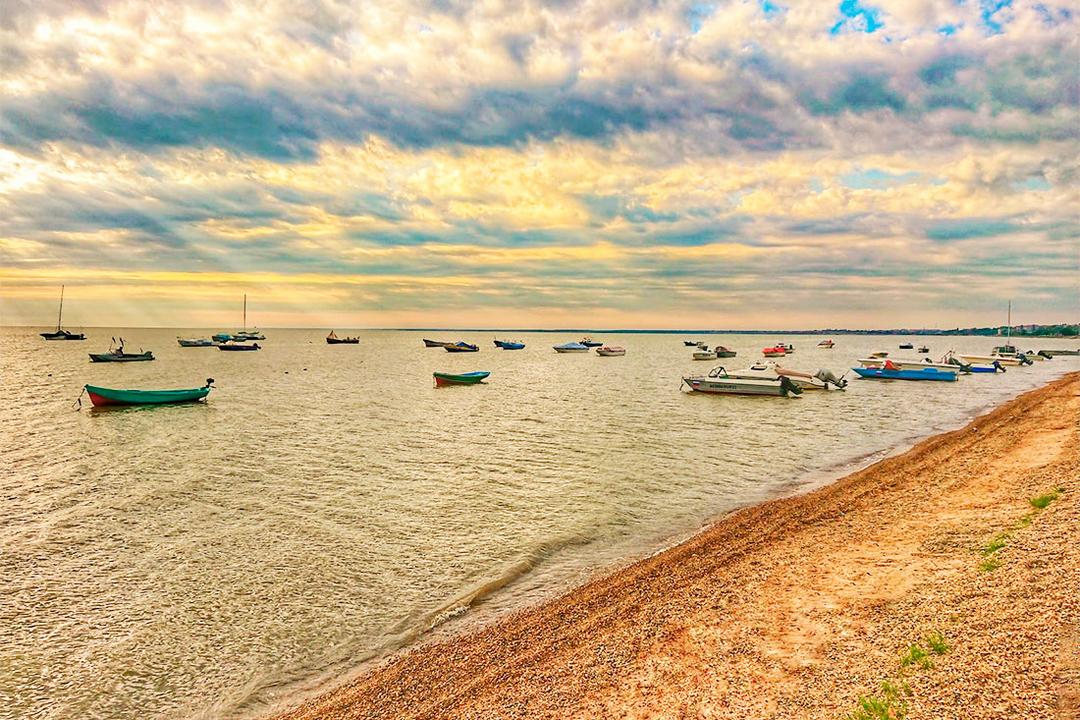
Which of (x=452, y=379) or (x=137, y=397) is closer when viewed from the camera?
(x=137, y=397)

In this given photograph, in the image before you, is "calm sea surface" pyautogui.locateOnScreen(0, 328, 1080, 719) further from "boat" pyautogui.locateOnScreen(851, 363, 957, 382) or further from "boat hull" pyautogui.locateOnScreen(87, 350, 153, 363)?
"boat hull" pyautogui.locateOnScreen(87, 350, 153, 363)

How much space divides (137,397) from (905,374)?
79001mm

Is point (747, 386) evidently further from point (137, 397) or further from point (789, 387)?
point (137, 397)

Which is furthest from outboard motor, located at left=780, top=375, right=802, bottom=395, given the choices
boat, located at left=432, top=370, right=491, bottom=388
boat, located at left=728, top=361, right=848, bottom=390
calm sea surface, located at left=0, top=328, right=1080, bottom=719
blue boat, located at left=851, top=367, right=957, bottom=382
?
boat, located at left=432, top=370, right=491, bottom=388

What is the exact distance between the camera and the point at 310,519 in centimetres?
1902

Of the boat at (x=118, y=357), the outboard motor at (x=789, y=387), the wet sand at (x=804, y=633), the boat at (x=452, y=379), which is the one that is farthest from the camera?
the boat at (x=118, y=357)

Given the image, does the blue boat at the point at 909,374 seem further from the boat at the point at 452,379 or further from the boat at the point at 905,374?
the boat at the point at 452,379

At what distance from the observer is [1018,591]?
8289 mm

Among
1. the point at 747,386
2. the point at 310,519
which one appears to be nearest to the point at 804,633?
the point at 310,519

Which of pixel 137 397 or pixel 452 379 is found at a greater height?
pixel 452 379

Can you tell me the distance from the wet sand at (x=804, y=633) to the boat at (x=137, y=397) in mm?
46668

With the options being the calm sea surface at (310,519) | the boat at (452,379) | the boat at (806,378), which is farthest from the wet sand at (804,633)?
the boat at (452,379)

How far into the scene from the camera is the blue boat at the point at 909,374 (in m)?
67.1

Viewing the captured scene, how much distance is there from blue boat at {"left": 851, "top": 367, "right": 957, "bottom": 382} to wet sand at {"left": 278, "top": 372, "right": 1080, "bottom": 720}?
61.8m
